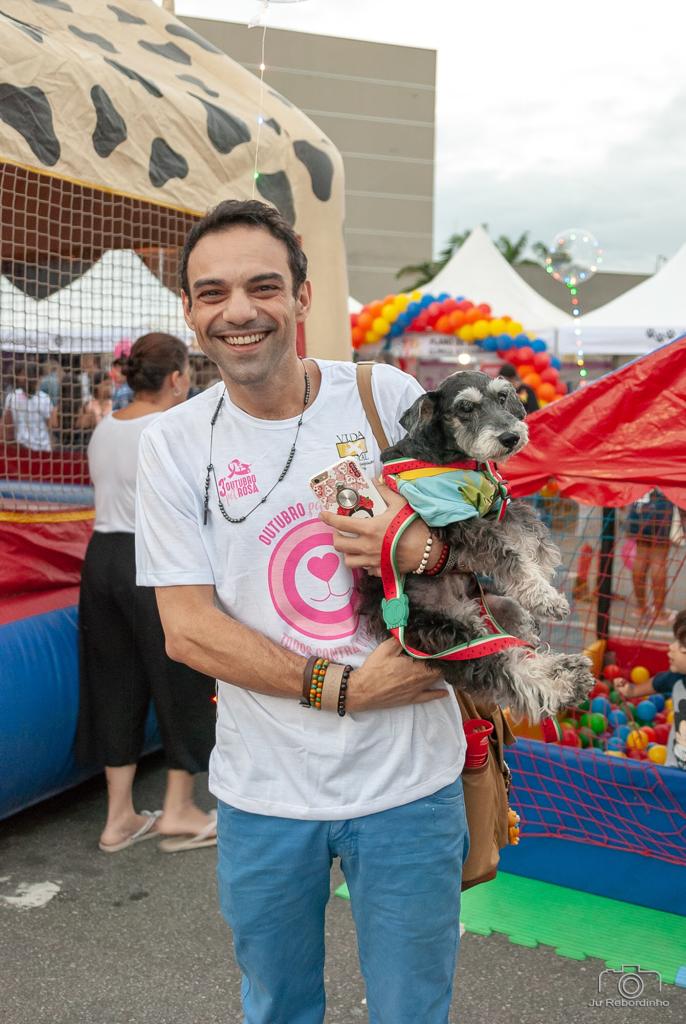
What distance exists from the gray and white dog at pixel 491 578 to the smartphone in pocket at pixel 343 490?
0.16m

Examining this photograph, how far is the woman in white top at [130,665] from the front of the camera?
4266 mm

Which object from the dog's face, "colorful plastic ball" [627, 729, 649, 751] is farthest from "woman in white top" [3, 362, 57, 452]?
the dog's face

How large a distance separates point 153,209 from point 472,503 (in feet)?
12.9

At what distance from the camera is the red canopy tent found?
3584 mm

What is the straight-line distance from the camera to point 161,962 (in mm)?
3301

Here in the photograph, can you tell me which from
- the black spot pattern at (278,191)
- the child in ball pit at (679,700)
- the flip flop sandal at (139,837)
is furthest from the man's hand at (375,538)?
the black spot pattern at (278,191)

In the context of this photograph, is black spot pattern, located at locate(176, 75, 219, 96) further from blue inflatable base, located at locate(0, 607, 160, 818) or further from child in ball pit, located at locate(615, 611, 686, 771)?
child in ball pit, located at locate(615, 611, 686, 771)

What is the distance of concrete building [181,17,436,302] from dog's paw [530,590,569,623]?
4138 cm

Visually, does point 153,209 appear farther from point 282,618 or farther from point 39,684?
point 282,618

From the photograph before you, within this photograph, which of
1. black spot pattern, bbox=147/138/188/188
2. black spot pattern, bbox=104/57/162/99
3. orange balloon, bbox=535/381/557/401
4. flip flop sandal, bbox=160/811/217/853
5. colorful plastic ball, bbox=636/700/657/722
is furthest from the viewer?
orange balloon, bbox=535/381/557/401

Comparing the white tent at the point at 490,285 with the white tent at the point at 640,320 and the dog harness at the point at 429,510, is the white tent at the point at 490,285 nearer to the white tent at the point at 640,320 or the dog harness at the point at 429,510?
the white tent at the point at 640,320

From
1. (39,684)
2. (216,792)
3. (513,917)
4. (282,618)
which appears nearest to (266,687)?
(282,618)

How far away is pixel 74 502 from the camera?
18.0 ft

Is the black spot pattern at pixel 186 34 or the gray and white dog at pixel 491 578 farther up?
the black spot pattern at pixel 186 34
